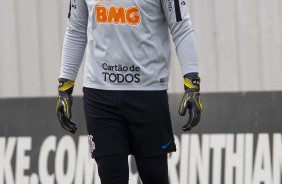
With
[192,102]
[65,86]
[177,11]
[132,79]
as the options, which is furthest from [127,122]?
[177,11]

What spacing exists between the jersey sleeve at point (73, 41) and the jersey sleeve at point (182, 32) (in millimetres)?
457

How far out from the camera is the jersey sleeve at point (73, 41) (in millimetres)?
4621

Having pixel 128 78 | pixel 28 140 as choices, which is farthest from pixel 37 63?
pixel 128 78

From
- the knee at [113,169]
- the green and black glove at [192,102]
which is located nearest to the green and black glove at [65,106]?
the knee at [113,169]

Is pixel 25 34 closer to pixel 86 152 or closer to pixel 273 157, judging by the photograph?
pixel 86 152

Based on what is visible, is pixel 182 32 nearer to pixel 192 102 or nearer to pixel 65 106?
pixel 192 102

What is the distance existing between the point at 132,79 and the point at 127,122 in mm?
213

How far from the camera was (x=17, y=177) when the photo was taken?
6.64 meters

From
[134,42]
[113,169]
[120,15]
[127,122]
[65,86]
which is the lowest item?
[113,169]

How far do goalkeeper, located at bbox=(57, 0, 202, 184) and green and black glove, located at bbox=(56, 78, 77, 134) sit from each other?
0.15 meters

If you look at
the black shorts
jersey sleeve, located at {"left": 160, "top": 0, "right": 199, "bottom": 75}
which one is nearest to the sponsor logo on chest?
jersey sleeve, located at {"left": 160, "top": 0, "right": 199, "bottom": 75}

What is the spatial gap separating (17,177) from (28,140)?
0.28m

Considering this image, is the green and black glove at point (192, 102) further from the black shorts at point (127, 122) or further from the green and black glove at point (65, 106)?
the green and black glove at point (65, 106)

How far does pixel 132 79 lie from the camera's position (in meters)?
4.43
